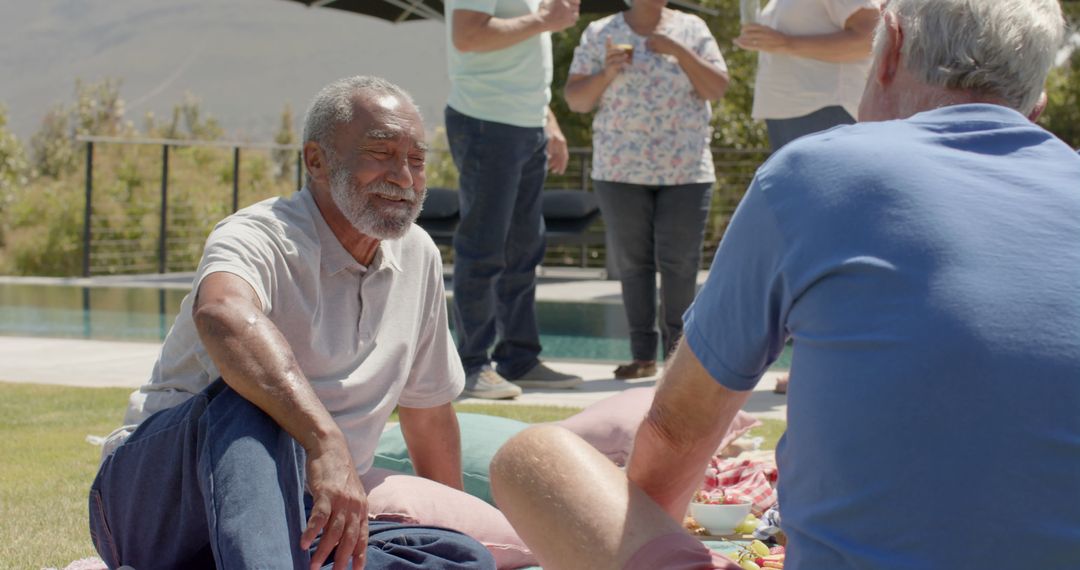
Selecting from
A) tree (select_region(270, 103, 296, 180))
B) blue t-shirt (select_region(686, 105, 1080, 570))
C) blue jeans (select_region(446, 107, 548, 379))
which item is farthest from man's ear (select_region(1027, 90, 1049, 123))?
tree (select_region(270, 103, 296, 180))

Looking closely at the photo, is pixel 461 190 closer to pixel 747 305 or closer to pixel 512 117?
pixel 512 117

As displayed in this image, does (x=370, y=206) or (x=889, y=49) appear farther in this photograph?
(x=370, y=206)

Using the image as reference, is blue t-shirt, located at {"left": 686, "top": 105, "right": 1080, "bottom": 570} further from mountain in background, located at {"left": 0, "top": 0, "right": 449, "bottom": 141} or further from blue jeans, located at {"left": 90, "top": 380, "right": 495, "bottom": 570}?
mountain in background, located at {"left": 0, "top": 0, "right": 449, "bottom": 141}

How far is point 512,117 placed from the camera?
207 inches

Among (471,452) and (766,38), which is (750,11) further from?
(471,452)

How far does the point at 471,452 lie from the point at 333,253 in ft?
3.58

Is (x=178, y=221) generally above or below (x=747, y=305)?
below

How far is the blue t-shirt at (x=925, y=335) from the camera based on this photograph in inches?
55.4

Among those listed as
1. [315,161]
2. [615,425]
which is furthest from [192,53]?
[315,161]

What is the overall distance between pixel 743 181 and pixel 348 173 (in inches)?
547

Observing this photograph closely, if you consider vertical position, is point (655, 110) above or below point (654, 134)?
above

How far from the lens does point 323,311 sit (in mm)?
2564

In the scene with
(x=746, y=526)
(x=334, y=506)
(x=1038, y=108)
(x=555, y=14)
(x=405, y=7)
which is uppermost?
(x=405, y=7)

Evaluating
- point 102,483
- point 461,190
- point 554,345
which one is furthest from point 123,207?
point 102,483
